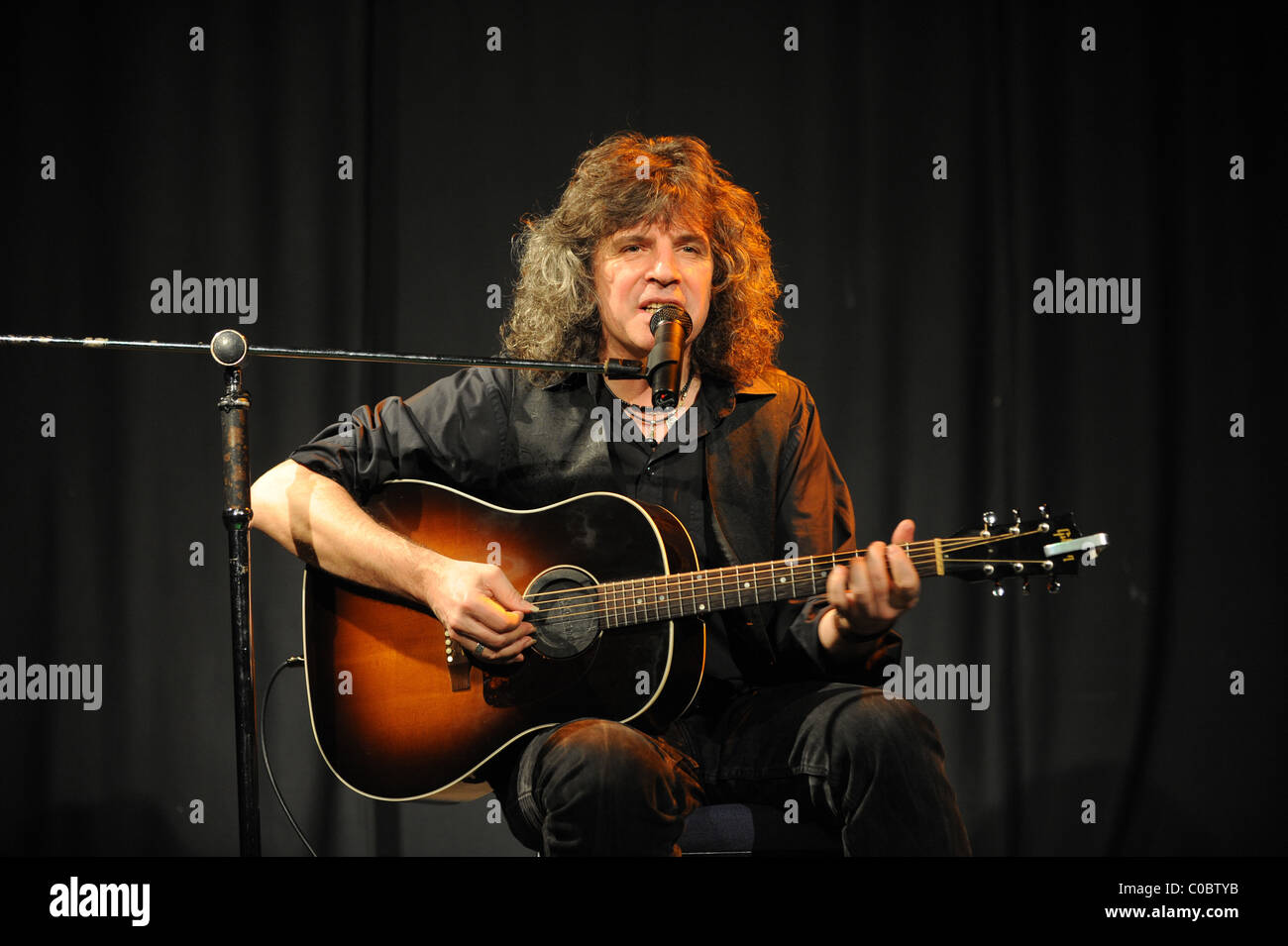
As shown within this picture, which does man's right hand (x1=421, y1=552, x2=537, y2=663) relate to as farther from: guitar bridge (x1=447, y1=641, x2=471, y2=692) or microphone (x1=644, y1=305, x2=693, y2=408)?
microphone (x1=644, y1=305, x2=693, y2=408)

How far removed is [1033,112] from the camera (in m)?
3.47

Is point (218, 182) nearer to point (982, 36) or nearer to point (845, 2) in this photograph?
point (845, 2)

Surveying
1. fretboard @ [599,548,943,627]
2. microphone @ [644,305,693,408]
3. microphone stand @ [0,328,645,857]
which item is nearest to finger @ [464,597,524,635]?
fretboard @ [599,548,943,627]

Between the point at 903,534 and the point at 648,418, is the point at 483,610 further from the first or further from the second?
the point at 903,534

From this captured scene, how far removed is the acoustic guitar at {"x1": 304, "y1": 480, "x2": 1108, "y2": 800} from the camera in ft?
6.67

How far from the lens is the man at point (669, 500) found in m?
1.83

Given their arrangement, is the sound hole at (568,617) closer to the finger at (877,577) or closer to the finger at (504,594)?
the finger at (504,594)

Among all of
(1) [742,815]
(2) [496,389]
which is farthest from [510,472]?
(1) [742,815]

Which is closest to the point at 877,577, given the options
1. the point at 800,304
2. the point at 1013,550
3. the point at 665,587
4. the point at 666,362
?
the point at 1013,550

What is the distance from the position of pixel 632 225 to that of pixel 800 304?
1.11 m

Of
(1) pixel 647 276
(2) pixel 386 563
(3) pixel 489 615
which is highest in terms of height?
(1) pixel 647 276

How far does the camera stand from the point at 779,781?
198cm

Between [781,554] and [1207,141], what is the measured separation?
228 cm
